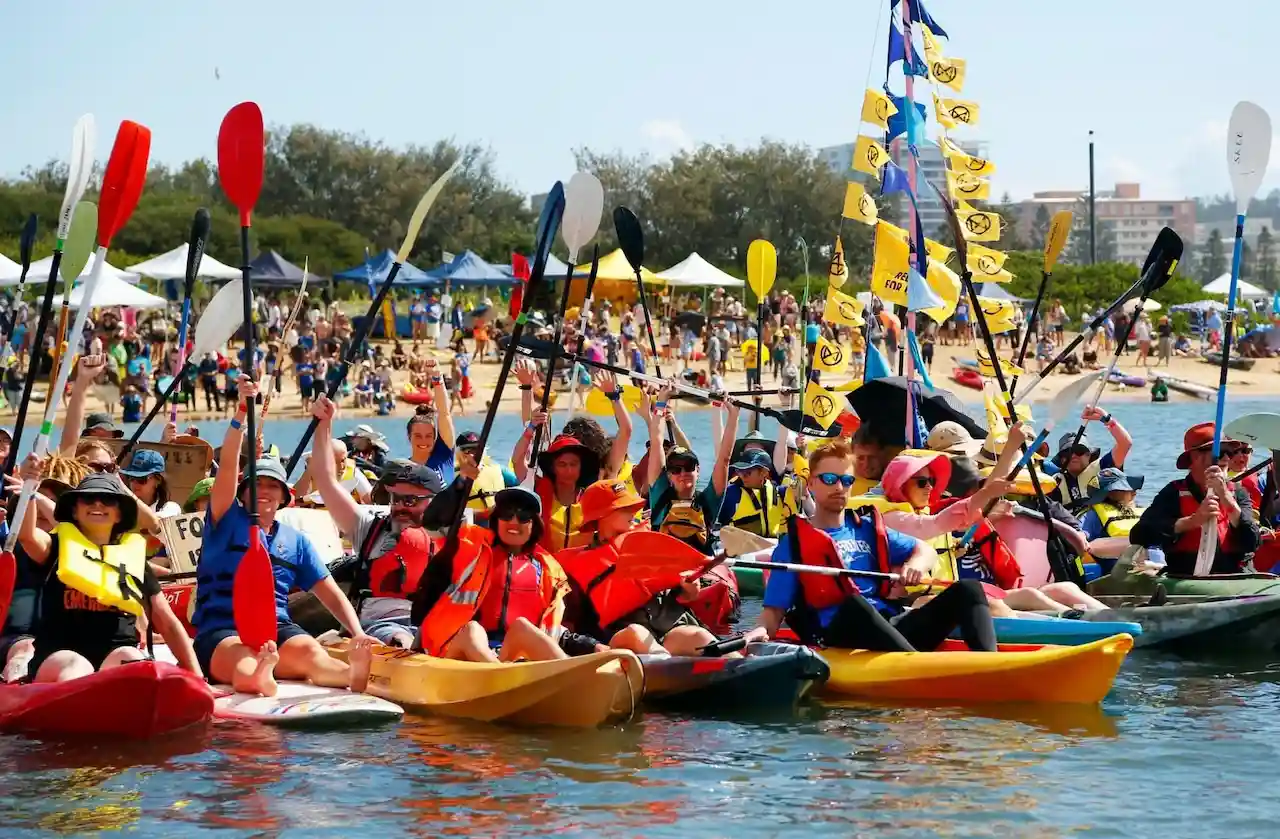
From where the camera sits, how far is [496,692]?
7.14m

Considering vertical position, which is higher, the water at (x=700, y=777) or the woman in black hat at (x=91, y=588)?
the woman in black hat at (x=91, y=588)

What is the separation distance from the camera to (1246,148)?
33.1ft

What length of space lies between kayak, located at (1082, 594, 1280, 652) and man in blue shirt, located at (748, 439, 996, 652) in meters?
1.27

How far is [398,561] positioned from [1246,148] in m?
5.34

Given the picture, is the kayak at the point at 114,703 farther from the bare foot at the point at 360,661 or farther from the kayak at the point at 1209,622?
the kayak at the point at 1209,622

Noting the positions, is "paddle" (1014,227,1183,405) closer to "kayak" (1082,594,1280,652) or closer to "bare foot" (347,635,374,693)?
"kayak" (1082,594,1280,652)

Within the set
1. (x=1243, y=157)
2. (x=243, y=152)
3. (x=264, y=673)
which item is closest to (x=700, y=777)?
(x=264, y=673)

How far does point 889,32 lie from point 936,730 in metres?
6.99

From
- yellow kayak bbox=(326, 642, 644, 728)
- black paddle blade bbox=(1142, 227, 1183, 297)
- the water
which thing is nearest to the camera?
the water

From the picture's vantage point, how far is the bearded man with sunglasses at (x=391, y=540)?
7879 millimetres

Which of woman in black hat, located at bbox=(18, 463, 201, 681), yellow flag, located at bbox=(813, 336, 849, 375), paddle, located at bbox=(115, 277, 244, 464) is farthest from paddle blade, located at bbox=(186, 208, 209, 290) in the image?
yellow flag, located at bbox=(813, 336, 849, 375)

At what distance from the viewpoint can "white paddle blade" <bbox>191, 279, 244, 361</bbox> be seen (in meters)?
9.23

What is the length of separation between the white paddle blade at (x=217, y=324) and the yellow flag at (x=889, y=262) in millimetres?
4780

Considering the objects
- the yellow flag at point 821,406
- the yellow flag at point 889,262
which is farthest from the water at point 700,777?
the yellow flag at point 889,262
